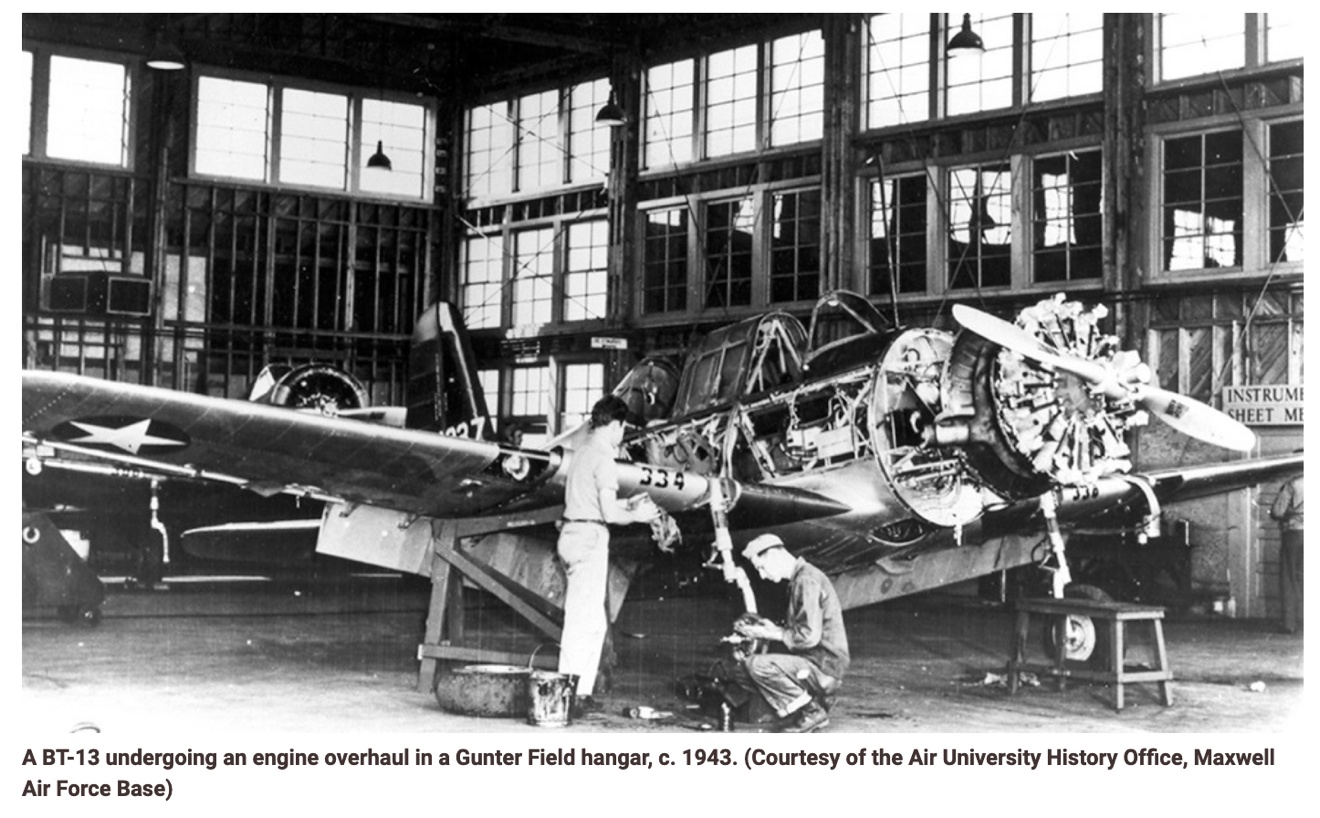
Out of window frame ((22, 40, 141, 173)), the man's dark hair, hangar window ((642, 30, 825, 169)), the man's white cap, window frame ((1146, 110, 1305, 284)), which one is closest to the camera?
the man's white cap

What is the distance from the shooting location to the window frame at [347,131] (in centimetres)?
2445

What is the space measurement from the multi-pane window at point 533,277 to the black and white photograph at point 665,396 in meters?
0.10

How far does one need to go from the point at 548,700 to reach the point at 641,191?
53.1ft

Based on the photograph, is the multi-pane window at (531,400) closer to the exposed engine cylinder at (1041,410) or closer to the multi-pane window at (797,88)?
the multi-pane window at (797,88)

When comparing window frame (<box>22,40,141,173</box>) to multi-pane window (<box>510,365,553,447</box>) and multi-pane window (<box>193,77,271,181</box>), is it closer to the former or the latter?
multi-pane window (<box>193,77,271,181</box>)

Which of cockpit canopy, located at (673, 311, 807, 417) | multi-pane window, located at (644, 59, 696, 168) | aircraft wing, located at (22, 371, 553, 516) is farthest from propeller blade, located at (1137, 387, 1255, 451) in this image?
multi-pane window, located at (644, 59, 696, 168)

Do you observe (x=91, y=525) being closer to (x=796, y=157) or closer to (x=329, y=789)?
(x=796, y=157)

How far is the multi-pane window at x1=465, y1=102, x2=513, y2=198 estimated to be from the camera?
25.5 metres

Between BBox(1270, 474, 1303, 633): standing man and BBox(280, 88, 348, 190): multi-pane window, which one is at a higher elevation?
BBox(280, 88, 348, 190): multi-pane window

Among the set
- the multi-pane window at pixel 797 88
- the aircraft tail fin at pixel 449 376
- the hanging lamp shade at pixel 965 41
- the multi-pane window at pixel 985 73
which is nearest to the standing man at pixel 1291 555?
the hanging lamp shade at pixel 965 41

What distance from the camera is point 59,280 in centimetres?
2227

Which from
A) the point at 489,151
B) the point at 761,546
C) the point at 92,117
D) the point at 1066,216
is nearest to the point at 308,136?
the point at 489,151

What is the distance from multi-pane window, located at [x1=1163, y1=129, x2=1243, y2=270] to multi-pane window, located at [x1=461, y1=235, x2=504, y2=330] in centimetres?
1317
